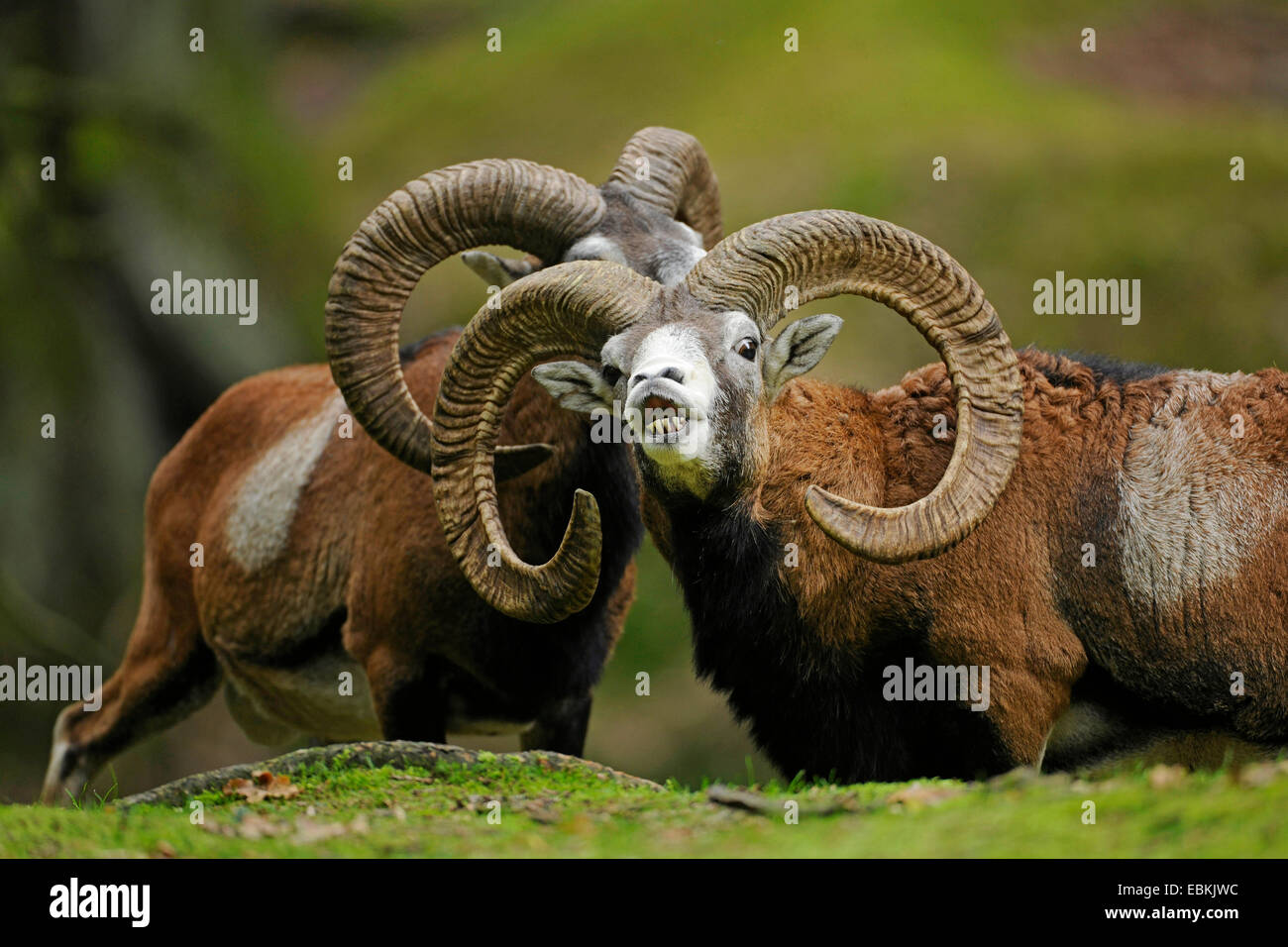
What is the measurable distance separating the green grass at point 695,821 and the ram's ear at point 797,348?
2395 millimetres

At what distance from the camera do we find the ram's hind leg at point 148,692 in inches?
512

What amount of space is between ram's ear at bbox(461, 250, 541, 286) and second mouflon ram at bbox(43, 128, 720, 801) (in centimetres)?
2

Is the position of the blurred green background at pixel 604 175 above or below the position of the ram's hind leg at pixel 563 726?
above

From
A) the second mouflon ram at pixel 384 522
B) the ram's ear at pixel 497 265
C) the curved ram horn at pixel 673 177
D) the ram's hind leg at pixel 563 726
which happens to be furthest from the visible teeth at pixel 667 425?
the ram's hind leg at pixel 563 726

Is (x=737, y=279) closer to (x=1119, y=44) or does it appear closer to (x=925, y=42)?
(x=925, y=42)

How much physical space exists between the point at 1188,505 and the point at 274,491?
7112 mm

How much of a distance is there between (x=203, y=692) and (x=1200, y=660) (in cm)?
846

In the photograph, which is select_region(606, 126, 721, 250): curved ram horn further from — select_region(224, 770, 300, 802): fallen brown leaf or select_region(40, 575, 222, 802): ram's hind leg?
select_region(40, 575, 222, 802): ram's hind leg

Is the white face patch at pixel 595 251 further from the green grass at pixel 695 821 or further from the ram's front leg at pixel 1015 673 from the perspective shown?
the green grass at pixel 695 821

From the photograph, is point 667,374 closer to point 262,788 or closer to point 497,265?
point 497,265

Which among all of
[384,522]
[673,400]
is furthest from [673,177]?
[673,400]

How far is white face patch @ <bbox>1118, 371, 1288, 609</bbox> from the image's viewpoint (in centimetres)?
860

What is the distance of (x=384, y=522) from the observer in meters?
11.0

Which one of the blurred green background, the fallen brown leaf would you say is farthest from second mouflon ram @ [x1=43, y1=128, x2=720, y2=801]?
the blurred green background
